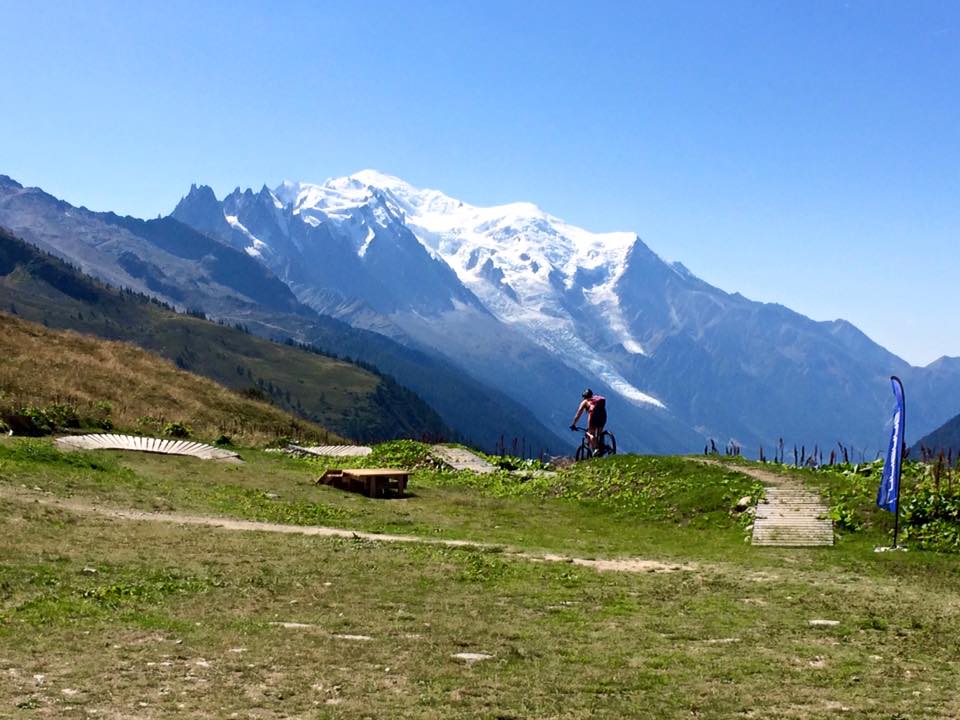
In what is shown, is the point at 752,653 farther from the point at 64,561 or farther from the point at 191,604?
the point at 64,561

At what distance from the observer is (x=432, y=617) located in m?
19.2

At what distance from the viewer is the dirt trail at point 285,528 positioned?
27.7 m

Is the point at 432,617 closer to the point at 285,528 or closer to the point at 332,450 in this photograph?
the point at 285,528

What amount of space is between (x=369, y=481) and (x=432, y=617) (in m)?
24.5

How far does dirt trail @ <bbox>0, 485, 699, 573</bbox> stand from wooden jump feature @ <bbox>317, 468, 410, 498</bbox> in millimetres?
10429

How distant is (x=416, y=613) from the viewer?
19.6 meters

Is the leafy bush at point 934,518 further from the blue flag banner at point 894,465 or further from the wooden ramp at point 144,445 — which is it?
the wooden ramp at point 144,445

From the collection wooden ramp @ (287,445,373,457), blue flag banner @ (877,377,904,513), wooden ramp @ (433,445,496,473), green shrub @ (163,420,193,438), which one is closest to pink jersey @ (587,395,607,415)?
wooden ramp @ (433,445,496,473)

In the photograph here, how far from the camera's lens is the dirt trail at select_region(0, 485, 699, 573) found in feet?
91.0

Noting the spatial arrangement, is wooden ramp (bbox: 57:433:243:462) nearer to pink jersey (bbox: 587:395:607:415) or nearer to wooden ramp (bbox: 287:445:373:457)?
wooden ramp (bbox: 287:445:373:457)

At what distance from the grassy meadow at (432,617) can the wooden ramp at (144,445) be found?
787 centimetres

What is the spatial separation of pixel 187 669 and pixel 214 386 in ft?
241

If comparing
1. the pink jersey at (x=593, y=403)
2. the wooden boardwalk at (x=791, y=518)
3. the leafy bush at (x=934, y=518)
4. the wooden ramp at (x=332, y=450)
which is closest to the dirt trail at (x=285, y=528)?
the wooden boardwalk at (x=791, y=518)

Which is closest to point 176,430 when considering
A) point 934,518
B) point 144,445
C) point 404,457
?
point 144,445
